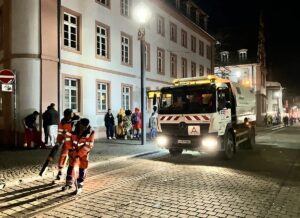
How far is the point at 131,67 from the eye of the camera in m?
24.2

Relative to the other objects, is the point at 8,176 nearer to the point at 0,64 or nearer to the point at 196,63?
the point at 0,64

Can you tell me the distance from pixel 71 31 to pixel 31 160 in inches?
369

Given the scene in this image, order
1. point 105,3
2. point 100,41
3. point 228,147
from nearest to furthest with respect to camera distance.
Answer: point 228,147, point 100,41, point 105,3

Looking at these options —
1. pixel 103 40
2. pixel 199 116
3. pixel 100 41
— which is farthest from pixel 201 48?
pixel 199 116

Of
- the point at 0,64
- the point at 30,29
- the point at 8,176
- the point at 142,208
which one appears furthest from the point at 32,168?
the point at 0,64

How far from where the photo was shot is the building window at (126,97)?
2361 centimetres

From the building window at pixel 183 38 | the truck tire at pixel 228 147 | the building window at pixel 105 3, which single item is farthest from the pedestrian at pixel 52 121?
the building window at pixel 183 38

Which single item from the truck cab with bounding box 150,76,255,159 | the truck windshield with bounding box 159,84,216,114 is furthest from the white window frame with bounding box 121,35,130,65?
the truck windshield with bounding box 159,84,216,114

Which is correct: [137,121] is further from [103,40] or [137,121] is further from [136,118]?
[103,40]

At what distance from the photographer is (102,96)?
839 inches

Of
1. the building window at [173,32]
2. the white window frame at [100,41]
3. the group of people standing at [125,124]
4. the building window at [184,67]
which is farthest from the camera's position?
the building window at [184,67]

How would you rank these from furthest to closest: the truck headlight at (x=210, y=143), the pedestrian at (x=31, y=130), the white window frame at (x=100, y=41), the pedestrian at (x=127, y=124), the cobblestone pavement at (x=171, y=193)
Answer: the white window frame at (x=100, y=41) < the pedestrian at (x=127, y=124) < the pedestrian at (x=31, y=130) < the truck headlight at (x=210, y=143) < the cobblestone pavement at (x=171, y=193)

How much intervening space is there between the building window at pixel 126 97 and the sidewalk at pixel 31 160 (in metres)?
8.76

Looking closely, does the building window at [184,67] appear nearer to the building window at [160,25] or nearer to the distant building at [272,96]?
the building window at [160,25]
